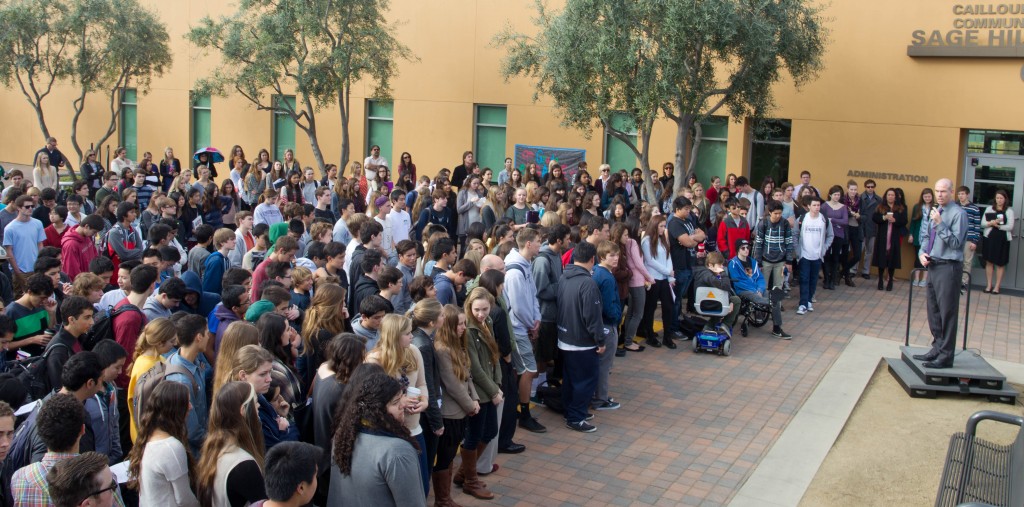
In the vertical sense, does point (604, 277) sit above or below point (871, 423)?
above

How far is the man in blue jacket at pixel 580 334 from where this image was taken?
8656mm

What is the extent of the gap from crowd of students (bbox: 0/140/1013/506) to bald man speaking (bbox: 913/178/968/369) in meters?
2.49

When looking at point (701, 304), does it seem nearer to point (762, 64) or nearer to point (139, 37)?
point (762, 64)

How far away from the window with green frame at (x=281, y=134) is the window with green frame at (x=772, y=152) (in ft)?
39.6

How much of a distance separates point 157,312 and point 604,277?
13.8ft

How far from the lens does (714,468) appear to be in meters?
8.14

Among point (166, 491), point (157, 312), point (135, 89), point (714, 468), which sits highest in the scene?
point (135, 89)

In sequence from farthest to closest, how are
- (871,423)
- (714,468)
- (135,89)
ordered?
(135,89) < (871,423) < (714,468)

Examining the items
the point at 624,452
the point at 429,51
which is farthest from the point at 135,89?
the point at 624,452

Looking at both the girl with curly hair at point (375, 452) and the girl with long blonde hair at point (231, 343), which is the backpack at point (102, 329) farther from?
the girl with curly hair at point (375, 452)

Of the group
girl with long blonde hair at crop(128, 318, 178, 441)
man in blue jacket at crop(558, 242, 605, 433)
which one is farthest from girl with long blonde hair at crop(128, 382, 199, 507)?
man in blue jacket at crop(558, 242, 605, 433)

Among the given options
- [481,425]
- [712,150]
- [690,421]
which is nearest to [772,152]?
[712,150]

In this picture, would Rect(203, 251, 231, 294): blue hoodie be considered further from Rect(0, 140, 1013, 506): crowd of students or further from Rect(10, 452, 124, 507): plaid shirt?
Rect(10, 452, 124, 507): plaid shirt

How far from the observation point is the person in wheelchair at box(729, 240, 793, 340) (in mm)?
12609
